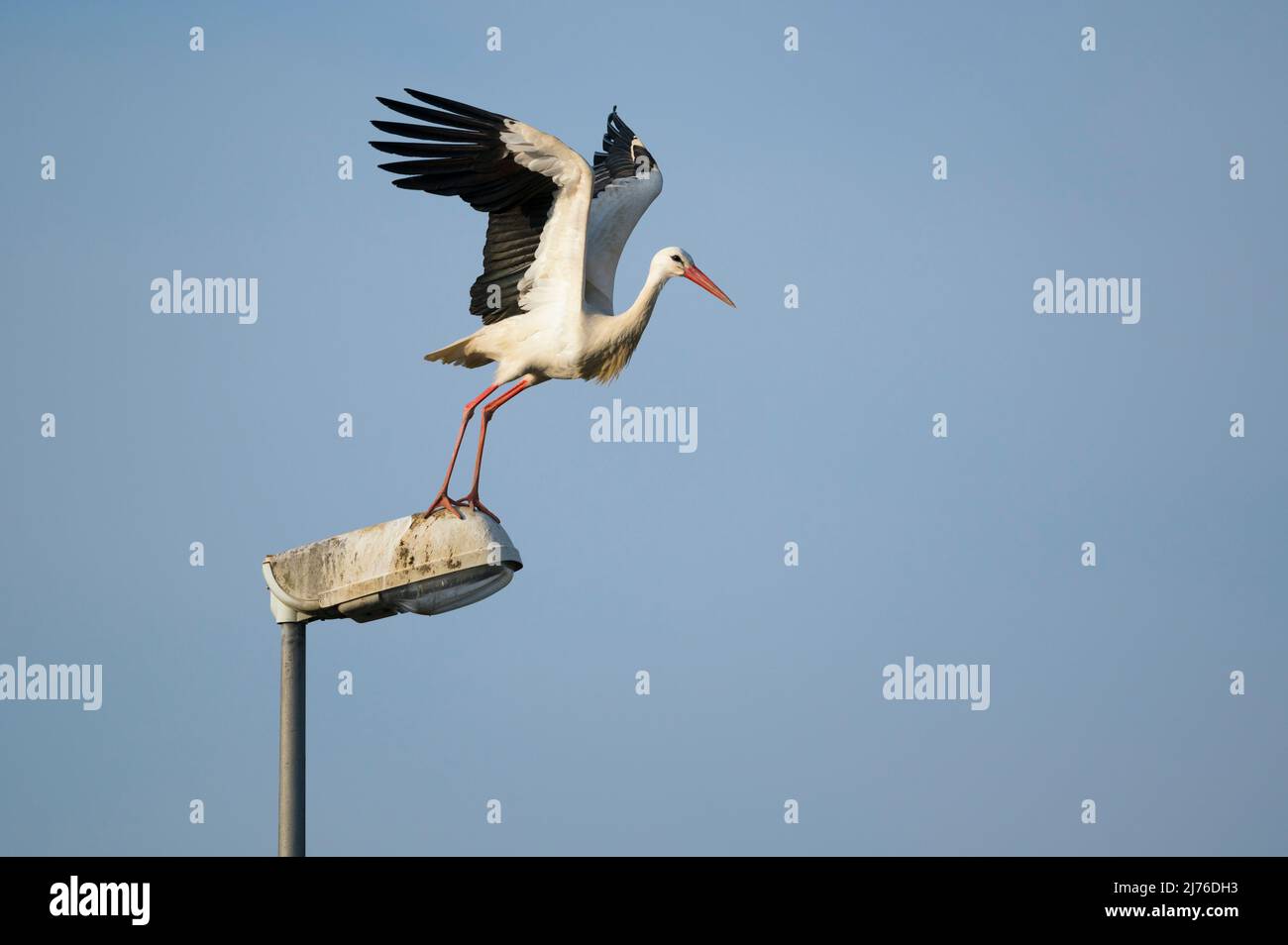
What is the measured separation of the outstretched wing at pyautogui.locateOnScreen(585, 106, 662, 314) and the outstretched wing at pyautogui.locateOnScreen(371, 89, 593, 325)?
0.52m

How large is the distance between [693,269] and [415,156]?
7.33 feet

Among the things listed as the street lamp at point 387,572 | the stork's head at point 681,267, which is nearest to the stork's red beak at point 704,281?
the stork's head at point 681,267

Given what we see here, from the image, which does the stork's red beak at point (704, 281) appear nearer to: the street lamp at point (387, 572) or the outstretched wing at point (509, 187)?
the outstretched wing at point (509, 187)

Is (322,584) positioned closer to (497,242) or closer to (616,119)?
(497,242)

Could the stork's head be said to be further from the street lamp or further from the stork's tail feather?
the street lamp

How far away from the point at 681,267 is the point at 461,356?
5.54ft

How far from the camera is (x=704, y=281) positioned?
13.4m

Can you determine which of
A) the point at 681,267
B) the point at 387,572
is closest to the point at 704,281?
the point at 681,267

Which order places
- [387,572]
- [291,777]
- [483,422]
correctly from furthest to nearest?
[483,422] → [387,572] → [291,777]

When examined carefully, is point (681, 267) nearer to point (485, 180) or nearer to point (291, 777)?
point (485, 180)

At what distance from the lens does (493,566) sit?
7.87 m

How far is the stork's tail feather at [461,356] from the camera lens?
12.8 m

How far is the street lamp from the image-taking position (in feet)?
25.4

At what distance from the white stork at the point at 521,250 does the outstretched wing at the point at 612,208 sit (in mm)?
374
